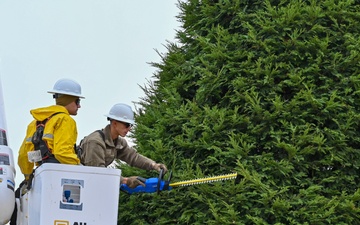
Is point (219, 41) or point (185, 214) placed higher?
point (219, 41)

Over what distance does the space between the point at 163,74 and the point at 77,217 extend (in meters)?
2.19

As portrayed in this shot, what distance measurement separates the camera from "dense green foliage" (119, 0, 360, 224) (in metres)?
8.23

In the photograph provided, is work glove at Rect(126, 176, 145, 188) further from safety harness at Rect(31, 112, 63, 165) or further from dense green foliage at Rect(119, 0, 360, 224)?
safety harness at Rect(31, 112, 63, 165)

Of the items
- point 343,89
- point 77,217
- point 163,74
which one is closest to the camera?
point 77,217

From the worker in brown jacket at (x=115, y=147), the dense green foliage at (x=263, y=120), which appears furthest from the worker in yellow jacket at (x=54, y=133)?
the dense green foliage at (x=263, y=120)

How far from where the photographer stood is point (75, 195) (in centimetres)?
805

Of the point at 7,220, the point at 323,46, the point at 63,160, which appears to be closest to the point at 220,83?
the point at 323,46

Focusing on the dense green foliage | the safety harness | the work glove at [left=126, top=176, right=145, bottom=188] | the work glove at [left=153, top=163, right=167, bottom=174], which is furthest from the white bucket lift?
the dense green foliage

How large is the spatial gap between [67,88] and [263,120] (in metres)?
1.85

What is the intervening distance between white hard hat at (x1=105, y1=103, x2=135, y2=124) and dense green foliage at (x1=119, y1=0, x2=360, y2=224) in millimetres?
348

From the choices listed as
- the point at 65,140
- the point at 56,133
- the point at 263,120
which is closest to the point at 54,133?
the point at 56,133

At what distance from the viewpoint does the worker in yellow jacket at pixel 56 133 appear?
8195 mm

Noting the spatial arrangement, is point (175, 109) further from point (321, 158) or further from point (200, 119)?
point (321, 158)

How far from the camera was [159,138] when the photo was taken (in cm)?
903
